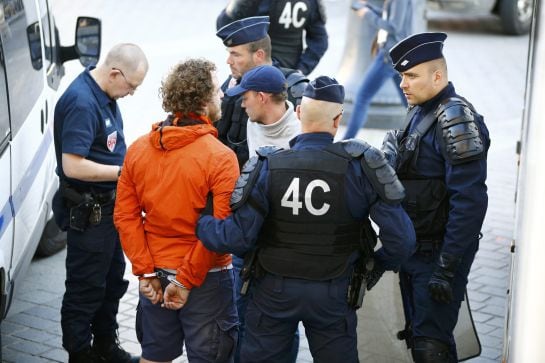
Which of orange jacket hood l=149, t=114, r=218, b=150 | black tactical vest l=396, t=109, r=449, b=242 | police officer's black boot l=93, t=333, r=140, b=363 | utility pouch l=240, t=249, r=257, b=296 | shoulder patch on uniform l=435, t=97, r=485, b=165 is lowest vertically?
police officer's black boot l=93, t=333, r=140, b=363

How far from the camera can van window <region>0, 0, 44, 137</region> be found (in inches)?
193

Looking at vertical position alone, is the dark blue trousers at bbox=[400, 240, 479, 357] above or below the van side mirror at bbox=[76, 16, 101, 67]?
below

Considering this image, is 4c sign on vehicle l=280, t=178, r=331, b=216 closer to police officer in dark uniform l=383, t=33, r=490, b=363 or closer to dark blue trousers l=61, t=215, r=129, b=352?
police officer in dark uniform l=383, t=33, r=490, b=363

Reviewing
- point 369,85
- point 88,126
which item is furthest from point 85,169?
point 369,85

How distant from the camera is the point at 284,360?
4.05m

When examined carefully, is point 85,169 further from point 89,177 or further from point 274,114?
point 274,114

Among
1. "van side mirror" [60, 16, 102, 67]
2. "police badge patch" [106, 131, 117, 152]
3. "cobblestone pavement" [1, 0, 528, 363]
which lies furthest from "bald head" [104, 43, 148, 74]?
"cobblestone pavement" [1, 0, 528, 363]

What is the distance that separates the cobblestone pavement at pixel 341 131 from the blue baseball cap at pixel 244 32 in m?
1.73

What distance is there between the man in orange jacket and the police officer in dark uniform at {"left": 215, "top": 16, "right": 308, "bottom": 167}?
0.98 meters

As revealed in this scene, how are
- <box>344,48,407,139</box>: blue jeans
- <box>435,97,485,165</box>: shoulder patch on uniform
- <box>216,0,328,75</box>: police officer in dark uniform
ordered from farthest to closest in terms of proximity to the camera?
<box>344,48,407,139</box>: blue jeans < <box>216,0,328,75</box>: police officer in dark uniform < <box>435,97,485,165</box>: shoulder patch on uniform

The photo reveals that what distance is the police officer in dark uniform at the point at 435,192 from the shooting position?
430cm

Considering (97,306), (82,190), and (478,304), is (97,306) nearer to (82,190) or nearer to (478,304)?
(82,190)

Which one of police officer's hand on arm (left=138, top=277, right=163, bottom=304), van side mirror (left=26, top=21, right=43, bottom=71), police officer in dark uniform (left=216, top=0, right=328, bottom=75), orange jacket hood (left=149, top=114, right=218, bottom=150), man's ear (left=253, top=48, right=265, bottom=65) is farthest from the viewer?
police officer in dark uniform (left=216, top=0, right=328, bottom=75)

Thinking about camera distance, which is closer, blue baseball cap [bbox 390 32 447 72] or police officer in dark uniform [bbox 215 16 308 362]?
blue baseball cap [bbox 390 32 447 72]
